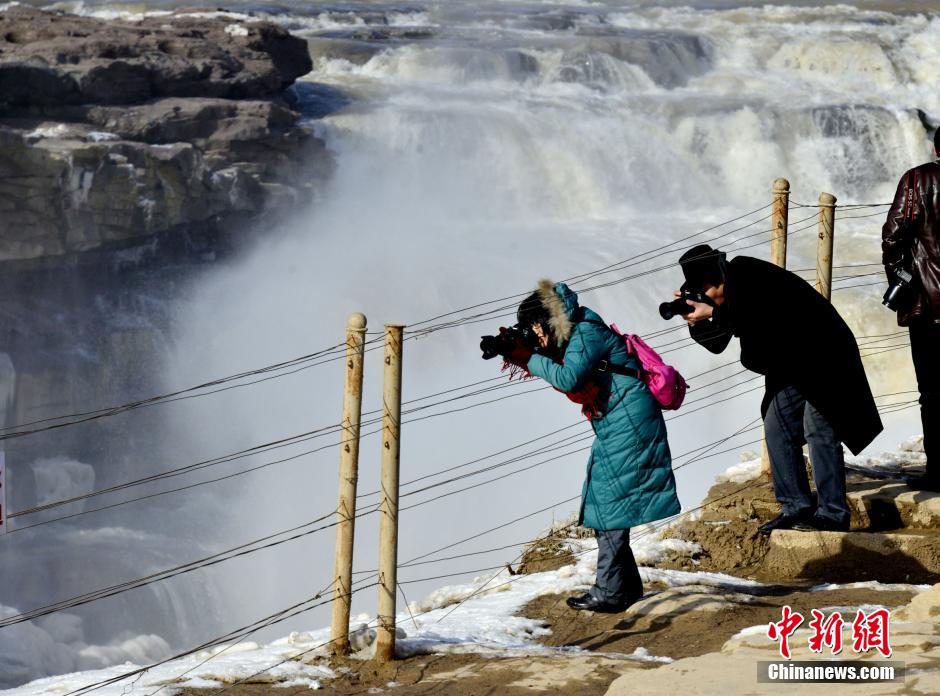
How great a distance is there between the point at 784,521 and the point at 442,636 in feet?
6.08

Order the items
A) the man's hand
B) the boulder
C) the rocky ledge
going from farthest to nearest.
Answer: the boulder, the rocky ledge, the man's hand

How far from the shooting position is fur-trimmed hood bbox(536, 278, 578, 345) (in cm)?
526

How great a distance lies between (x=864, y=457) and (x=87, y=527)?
10587 millimetres

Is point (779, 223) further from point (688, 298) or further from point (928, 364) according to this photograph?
point (688, 298)

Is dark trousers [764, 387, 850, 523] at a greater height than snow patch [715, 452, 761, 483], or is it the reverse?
dark trousers [764, 387, 850, 523]

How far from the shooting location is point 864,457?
330 inches

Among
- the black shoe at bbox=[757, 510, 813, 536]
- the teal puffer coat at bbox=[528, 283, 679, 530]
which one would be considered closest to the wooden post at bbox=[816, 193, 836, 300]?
the black shoe at bbox=[757, 510, 813, 536]

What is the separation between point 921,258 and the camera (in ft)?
21.3

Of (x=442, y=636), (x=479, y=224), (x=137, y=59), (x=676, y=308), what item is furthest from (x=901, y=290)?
(x=137, y=59)

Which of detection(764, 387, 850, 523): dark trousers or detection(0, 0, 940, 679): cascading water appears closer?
detection(764, 387, 850, 523): dark trousers

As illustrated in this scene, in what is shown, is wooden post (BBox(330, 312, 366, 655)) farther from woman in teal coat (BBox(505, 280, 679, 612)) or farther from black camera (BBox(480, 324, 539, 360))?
woman in teal coat (BBox(505, 280, 679, 612))

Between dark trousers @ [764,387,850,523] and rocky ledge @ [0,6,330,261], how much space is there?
1472 cm

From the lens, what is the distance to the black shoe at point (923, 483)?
705cm

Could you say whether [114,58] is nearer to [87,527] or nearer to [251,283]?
[251,283]
